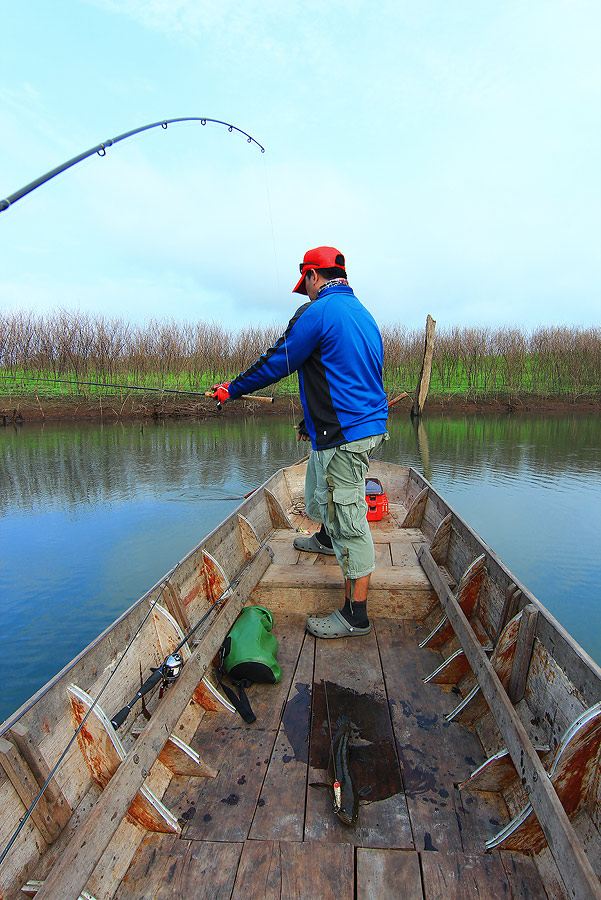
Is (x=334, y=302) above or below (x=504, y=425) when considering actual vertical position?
above

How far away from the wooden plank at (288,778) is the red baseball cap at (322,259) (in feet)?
7.75

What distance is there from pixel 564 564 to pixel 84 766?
22.1 ft

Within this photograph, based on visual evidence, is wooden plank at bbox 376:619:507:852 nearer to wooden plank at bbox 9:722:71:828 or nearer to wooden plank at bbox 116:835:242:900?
wooden plank at bbox 116:835:242:900

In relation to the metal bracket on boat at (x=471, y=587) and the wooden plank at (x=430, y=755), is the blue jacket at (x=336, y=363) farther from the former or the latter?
the wooden plank at (x=430, y=755)

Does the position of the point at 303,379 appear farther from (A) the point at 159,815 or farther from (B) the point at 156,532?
(B) the point at 156,532

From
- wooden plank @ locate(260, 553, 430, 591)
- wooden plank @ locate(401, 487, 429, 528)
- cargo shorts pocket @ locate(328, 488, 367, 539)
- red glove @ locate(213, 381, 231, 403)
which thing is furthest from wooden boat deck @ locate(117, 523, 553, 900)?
wooden plank @ locate(401, 487, 429, 528)

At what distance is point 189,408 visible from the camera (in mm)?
28391

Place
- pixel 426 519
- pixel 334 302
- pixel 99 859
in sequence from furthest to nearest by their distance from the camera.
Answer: pixel 426 519, pixel 334 302, pixel 99 859

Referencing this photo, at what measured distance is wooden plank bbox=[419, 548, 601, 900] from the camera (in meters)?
1.27

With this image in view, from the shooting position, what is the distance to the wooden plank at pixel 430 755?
5.75ft

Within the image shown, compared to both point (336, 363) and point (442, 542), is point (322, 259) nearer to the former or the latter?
point (336, 363)

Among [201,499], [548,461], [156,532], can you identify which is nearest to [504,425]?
[548,461]

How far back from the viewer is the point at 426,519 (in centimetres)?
528

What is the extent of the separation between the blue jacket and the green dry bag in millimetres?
1127
